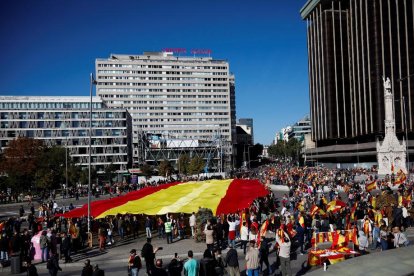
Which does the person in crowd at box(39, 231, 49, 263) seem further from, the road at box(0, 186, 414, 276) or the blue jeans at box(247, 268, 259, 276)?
the blue jeans at box(247, 268, 259, 276)

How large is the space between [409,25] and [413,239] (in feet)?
284

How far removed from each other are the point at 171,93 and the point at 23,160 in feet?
283

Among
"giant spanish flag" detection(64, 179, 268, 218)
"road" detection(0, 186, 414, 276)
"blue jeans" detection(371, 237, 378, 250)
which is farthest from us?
"giant spanish flag" detection(64, 179, 268, 218)

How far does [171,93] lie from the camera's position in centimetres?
14788

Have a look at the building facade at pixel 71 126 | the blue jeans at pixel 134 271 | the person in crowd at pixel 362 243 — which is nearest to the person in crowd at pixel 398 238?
the person in crowd at pixel 362 243

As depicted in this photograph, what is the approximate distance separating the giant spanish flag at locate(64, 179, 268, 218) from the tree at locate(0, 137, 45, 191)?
137 feet

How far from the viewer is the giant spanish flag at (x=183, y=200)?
68.6 feet

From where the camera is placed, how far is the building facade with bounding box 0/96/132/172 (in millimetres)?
108344

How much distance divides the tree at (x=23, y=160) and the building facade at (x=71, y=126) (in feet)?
133

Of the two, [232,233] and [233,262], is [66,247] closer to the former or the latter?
[232,233]

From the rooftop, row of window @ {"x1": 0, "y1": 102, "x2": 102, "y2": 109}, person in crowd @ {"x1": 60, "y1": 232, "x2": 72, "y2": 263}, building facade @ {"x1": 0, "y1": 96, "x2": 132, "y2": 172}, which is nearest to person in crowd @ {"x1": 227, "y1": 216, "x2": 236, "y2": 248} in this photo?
person in crowd @ {"x1": 60, "y1": 232, "x2": 72, "y2": 263}

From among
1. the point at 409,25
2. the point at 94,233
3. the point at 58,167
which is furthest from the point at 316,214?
the point at 409,25

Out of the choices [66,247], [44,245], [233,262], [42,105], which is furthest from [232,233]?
[42,105]

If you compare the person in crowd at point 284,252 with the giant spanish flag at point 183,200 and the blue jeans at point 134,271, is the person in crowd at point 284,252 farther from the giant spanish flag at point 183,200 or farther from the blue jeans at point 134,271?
the giant spanish flag at point 183,200
